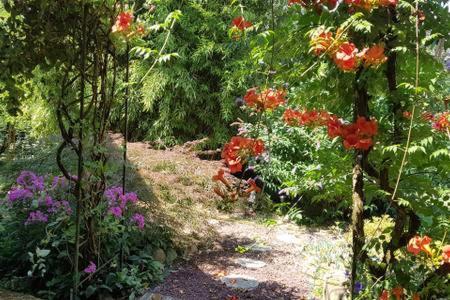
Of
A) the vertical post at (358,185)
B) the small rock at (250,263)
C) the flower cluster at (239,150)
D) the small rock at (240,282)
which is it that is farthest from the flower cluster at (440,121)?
the small rock at (250,263)

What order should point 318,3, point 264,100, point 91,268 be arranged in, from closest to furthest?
point 318,3 < point 264,100 < point 91,268

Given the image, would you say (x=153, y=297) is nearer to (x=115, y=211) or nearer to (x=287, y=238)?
(x=115, y=211)

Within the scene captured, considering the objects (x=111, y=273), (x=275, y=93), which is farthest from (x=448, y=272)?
(x=111, y=273)

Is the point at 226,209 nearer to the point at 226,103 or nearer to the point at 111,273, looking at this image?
the point at 226,103

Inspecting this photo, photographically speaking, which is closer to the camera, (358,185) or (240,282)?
(358,185)

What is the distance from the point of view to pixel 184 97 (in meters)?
6.47

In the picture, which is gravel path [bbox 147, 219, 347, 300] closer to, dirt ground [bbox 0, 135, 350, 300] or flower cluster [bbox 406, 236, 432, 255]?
dirt ground [bbox 0, 135, 350, 300]

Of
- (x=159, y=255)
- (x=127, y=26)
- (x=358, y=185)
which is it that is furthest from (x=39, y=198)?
(x=358, y=185)

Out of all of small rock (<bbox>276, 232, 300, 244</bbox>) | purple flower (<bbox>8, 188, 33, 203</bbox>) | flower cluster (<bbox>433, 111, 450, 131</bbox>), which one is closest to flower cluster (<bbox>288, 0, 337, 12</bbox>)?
flower cluster (<bbox>433, 111, 450, 131</bbox>)

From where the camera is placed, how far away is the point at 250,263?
3.60 metres

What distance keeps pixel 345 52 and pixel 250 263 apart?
8.27 ft

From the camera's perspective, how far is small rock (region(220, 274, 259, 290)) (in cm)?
312

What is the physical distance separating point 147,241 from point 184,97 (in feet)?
11.0

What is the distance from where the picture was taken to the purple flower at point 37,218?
2.79m
